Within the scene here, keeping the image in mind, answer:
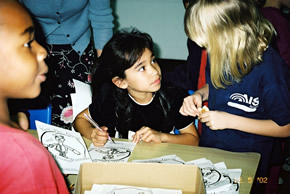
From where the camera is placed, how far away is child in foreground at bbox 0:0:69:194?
0.62 metres

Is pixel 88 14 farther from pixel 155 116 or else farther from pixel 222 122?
pixel 222 122

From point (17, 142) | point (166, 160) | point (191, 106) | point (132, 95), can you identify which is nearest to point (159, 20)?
point (132, 95)

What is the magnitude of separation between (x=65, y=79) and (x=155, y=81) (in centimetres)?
51

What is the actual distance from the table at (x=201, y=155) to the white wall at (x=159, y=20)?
2.97 metres

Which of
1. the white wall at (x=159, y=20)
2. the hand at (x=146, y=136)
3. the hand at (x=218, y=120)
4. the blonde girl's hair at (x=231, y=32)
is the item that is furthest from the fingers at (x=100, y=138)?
the white wall at (x=159, y=20)

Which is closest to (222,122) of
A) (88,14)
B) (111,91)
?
(111,91)

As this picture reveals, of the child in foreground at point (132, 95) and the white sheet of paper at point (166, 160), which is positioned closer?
the white sheet of paper at point (166, 160)

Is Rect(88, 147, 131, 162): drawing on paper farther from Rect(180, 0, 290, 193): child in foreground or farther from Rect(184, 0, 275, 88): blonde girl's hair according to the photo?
Rect(184, 0, 275, 88): blonde girl's hair

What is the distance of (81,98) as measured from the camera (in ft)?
4.96

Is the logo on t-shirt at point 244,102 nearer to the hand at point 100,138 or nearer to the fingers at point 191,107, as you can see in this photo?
the fingers at point 191,107

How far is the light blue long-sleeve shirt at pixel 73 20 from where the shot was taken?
4.89 feet

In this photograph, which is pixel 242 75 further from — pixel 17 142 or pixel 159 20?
pixel 159 20

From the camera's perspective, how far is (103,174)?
88 centimetres

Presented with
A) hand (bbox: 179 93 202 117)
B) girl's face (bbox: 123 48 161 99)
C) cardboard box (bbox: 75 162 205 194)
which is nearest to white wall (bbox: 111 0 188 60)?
girl's face (bbox: 123 48 161 99)
